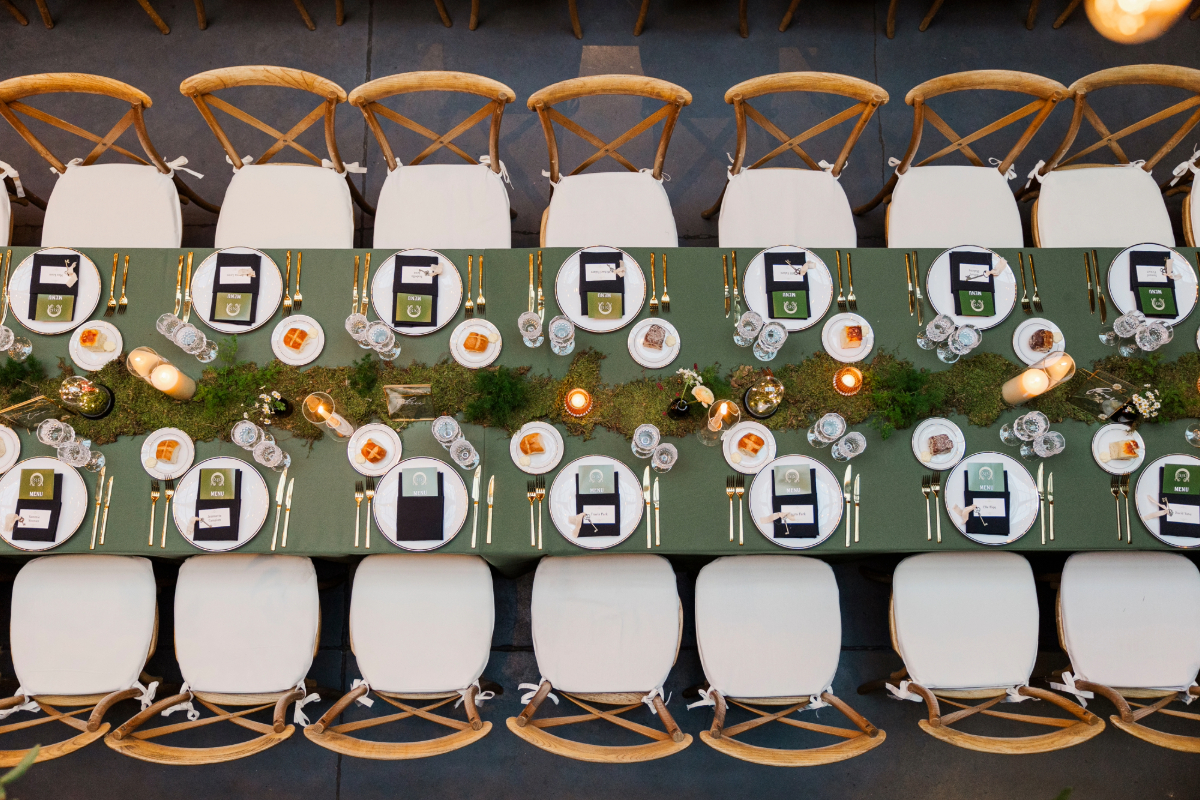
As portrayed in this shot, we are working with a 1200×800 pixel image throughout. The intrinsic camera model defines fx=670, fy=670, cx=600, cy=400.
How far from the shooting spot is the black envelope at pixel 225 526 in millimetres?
2602

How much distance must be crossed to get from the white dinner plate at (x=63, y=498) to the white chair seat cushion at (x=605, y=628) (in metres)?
1.82

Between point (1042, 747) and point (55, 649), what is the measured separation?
394 cm

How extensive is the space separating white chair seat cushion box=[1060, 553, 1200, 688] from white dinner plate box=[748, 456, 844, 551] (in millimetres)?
1223

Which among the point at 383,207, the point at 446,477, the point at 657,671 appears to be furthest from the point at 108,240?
the point at 657,671

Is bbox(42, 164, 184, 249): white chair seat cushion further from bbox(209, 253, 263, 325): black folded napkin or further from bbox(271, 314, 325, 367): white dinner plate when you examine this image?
bbox(271, 314, 325, 367): white dinner plate

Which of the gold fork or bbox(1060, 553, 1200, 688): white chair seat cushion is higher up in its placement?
the gold fork

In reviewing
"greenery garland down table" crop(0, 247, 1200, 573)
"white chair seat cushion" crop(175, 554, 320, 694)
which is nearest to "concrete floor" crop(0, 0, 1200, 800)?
"greenery garland down table" crop(0, 247, 1200, 573)

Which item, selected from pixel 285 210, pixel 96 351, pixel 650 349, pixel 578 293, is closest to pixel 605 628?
pixel 650 349

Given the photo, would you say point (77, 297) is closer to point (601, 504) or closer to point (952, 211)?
point (601, 504)

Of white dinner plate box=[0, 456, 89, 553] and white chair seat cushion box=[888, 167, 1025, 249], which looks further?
white chair seat cushion box=[888, 167, 1025, 249]

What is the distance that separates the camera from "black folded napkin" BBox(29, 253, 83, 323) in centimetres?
278

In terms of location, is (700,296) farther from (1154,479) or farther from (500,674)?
(500,674)

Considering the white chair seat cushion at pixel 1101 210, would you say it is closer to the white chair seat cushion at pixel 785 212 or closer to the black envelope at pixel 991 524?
the white chair seat cushion at pixel 785 212

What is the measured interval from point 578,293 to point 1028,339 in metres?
1.89
